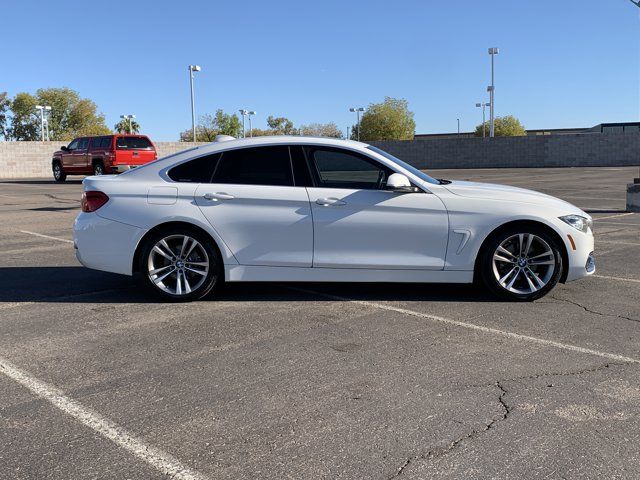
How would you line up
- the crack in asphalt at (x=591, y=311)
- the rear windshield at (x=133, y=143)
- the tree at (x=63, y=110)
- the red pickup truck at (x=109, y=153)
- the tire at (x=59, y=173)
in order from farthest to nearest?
the tree at (x=63, y=110) → the tire at (x=59, y=173) → the rear windshield at (x=133, y=143) → the red pickup truck at (x=109, y=153) → the crack in asphalt at (x=591, y=311)

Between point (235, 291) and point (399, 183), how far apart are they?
6.80 feet

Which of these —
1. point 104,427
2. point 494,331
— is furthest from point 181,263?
point 494,331

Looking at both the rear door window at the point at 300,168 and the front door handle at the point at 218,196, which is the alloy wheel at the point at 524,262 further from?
the front door handle at the point at 218,196

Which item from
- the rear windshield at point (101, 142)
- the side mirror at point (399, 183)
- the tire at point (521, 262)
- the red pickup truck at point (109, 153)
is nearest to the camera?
the side mirror at point (399, 183)

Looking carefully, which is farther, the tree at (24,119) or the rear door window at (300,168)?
the tree at (24,119)

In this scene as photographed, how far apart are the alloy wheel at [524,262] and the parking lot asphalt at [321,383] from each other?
0.75 ft

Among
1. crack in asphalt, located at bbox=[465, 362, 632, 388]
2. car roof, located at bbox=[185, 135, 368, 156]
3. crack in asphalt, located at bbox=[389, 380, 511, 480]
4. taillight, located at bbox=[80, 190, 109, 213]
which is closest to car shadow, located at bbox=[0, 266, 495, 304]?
taillight, located at bbox=[80, 190, 109, 213]

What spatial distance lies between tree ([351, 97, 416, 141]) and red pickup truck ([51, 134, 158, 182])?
6203cm

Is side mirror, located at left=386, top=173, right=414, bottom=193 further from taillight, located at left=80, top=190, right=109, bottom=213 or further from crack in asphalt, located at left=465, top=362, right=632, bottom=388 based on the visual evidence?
taillight, located at left=80, top=190, right=109, bottom=213

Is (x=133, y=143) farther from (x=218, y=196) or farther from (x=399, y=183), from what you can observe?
(x=399, y=183)

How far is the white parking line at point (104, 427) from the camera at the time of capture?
2.86m

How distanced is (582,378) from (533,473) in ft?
4.46

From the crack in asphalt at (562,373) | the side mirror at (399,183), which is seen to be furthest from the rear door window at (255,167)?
the crack in asphalt at (562,373)

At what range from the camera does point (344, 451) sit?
3.02m
